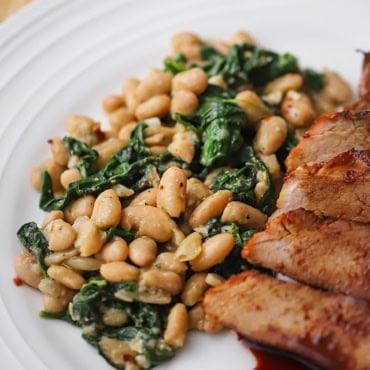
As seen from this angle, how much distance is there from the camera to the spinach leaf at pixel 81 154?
4242mm

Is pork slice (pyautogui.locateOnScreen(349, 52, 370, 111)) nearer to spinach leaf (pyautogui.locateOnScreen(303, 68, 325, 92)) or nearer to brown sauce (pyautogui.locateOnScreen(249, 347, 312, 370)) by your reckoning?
spinach leaf (pyautogui.locateOnScreen(303, 68, 325, 92))

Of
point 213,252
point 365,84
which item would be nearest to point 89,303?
point 213,252

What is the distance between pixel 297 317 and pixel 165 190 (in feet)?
3.47

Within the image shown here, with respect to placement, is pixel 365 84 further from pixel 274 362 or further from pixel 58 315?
pixel 58 315

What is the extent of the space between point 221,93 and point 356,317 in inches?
78.9

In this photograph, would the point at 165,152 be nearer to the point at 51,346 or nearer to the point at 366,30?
the point at 51,346

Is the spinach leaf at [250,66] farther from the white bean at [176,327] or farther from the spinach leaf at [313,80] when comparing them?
the white bean at [176,327]

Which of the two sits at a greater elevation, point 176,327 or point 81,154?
point 81,154

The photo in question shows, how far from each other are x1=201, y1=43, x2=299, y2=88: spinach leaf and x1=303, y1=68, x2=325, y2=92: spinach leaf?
0.32ft

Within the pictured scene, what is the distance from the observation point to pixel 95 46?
16.7 feet

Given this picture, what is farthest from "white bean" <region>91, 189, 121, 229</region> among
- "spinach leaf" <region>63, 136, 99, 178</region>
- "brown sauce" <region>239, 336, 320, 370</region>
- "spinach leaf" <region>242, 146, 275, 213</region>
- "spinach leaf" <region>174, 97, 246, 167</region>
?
"brown sauce" <region>239, 336, 320, 370</region>

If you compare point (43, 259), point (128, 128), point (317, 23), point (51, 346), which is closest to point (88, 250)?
point (43, 259)

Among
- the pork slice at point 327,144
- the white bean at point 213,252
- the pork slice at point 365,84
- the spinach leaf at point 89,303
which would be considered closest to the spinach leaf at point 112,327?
the spinach leaf at point 89,303

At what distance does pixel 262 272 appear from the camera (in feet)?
12.0
